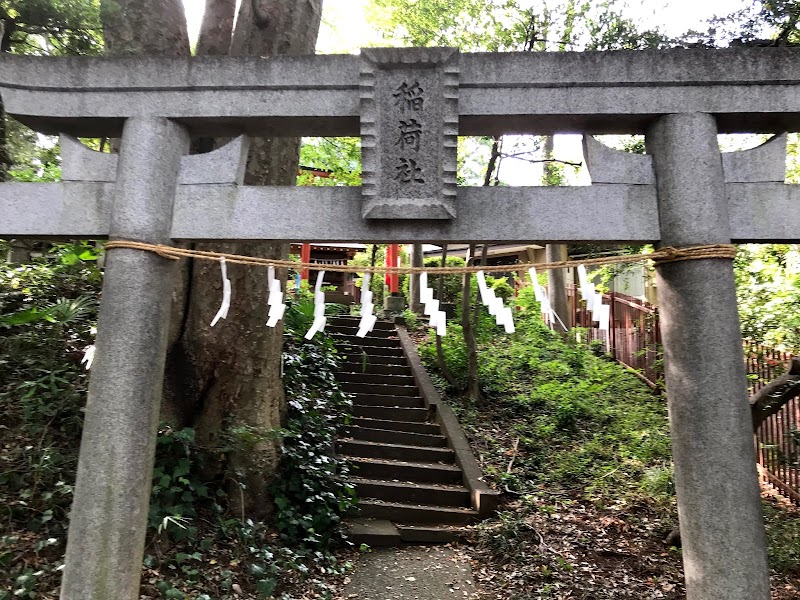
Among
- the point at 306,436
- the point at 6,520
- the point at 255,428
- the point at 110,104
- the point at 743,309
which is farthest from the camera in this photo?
the point at 743,309

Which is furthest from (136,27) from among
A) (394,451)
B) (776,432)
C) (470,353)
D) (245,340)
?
(776,432)

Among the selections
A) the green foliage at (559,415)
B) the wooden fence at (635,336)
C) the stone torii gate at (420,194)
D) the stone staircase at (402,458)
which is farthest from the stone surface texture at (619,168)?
the wooden fence at (635,336)

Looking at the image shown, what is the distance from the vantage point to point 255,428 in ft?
17.7

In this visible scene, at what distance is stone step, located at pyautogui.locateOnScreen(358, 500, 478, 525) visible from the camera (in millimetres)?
6867

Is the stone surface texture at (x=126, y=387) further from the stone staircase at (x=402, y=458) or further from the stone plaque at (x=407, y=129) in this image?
the stone staircase at (x=402, y=458)

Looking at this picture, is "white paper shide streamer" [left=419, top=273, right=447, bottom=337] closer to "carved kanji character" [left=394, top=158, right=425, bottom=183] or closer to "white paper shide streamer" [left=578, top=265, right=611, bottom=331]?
"carved kanji character" [left=394, top=158, right=425, bottom=183]

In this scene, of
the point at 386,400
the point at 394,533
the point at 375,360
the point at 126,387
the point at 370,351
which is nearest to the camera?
the point at 126,387

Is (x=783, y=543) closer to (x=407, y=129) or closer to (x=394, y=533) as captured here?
(x=394, y=533)

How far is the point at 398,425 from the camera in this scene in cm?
904

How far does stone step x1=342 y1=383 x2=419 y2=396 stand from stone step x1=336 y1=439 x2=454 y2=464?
1698 mm

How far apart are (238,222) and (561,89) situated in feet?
6.84

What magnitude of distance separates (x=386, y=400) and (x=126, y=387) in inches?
276

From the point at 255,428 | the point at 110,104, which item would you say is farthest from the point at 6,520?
the point at 110,104

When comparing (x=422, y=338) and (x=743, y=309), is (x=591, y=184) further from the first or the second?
(x=422, y=338)
